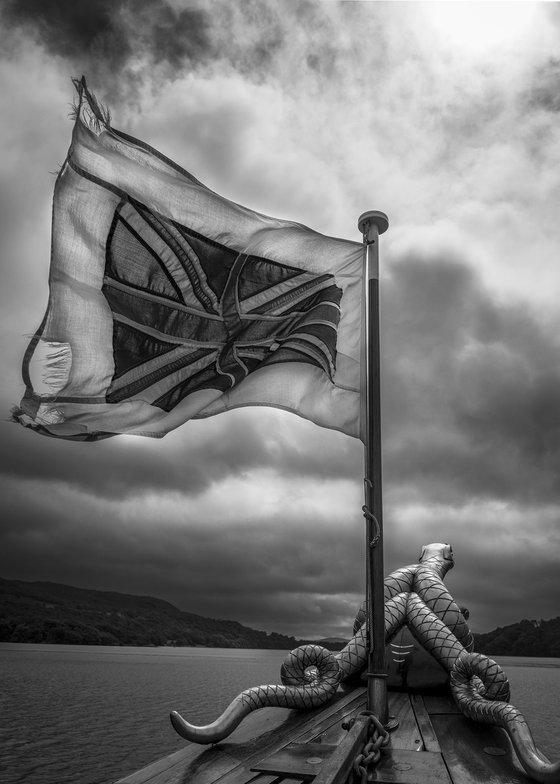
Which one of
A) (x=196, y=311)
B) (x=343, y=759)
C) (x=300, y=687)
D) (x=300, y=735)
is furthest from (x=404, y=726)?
(x=196, y=311)

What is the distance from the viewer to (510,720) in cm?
630

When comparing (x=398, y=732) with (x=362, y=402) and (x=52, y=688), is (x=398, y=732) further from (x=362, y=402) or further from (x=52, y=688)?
(x=52, y=688)

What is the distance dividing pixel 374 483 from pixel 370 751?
107 inches

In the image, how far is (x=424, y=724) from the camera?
7.13 metres

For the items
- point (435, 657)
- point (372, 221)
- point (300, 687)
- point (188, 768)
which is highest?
point (372, 221)

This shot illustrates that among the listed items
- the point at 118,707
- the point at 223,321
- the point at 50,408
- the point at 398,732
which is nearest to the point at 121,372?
the point at 50,408

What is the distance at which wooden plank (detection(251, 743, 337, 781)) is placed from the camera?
202 inches

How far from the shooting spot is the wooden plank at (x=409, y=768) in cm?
497

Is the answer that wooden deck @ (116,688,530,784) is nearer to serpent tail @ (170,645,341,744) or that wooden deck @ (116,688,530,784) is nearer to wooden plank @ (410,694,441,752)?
wooden plank @ (410,694,441,752)

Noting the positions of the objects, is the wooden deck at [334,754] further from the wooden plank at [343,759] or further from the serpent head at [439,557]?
the serpent head at [439,557]

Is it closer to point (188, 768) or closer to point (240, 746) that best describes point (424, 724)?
point (240, 746)

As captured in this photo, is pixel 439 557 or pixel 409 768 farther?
pixel 439 557

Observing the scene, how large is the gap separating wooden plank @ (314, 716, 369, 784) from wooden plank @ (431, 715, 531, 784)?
2.60 ft

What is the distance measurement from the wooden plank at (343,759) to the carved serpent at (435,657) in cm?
147
